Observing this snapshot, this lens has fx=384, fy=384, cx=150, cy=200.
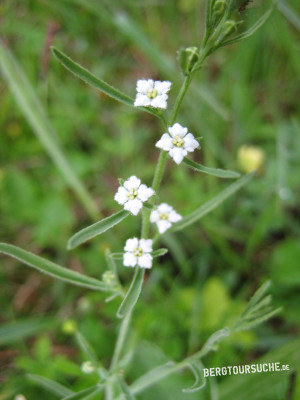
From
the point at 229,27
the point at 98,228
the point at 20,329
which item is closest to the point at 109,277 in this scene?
the point at 98,228

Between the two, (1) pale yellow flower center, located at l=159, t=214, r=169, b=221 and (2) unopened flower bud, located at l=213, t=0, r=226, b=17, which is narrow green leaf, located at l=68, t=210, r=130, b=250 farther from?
(2) unopened flower bud, located at l=213, t=0, r=226, b=17

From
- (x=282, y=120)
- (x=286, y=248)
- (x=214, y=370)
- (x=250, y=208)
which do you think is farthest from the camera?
(x=282, y=120)

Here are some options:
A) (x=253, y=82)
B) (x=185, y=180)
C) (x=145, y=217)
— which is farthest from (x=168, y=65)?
(x=145, y=217)

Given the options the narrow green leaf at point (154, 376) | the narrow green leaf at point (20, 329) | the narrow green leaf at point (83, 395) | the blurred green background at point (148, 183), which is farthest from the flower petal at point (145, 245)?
the narrow green leaf at point (20, 329)

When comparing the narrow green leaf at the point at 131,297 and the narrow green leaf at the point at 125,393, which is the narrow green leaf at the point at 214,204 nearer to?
the narrow green leaf at the point at 131,297

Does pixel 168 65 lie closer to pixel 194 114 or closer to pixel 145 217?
pixel 194 114

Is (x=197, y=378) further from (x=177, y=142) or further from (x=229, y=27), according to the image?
(x=229, y=27)
